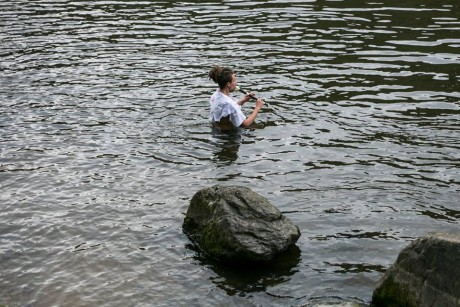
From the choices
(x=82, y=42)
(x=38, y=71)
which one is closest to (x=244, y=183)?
(x=38, y=71)

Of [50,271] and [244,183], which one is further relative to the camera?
[244,183]

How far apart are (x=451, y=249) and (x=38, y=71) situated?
16.4m

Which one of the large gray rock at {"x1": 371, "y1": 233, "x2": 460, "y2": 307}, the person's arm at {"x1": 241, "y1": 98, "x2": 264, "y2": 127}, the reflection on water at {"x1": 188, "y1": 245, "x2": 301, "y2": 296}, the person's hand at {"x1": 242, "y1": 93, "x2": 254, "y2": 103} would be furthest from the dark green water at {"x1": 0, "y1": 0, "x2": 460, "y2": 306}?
the large gray rock at {"x1": 371, "y1": 233, "x2": 460, "y2": 307}

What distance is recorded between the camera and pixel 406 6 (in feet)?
91.7

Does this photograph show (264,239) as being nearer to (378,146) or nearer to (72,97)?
(378,146)

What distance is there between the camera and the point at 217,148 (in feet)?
53.9

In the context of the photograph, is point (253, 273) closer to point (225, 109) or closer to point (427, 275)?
point (427, 275)

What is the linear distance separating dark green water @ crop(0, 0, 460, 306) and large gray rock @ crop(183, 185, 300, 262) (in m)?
0.29

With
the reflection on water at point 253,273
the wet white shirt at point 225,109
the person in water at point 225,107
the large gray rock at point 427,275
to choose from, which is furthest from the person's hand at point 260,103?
the large gray rock at point 427,275

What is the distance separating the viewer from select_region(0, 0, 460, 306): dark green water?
1116cm

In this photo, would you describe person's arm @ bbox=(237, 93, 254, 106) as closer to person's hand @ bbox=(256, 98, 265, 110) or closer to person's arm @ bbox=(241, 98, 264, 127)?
person's hand @ bbox=(256, 98, 265, 110)

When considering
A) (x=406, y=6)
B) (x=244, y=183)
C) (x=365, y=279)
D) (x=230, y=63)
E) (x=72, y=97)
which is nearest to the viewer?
(x=365, y=279)

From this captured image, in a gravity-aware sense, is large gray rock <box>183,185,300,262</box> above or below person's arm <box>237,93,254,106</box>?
below

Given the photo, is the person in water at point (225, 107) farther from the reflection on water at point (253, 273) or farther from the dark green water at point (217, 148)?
the reflection on water at point (253, 273)
